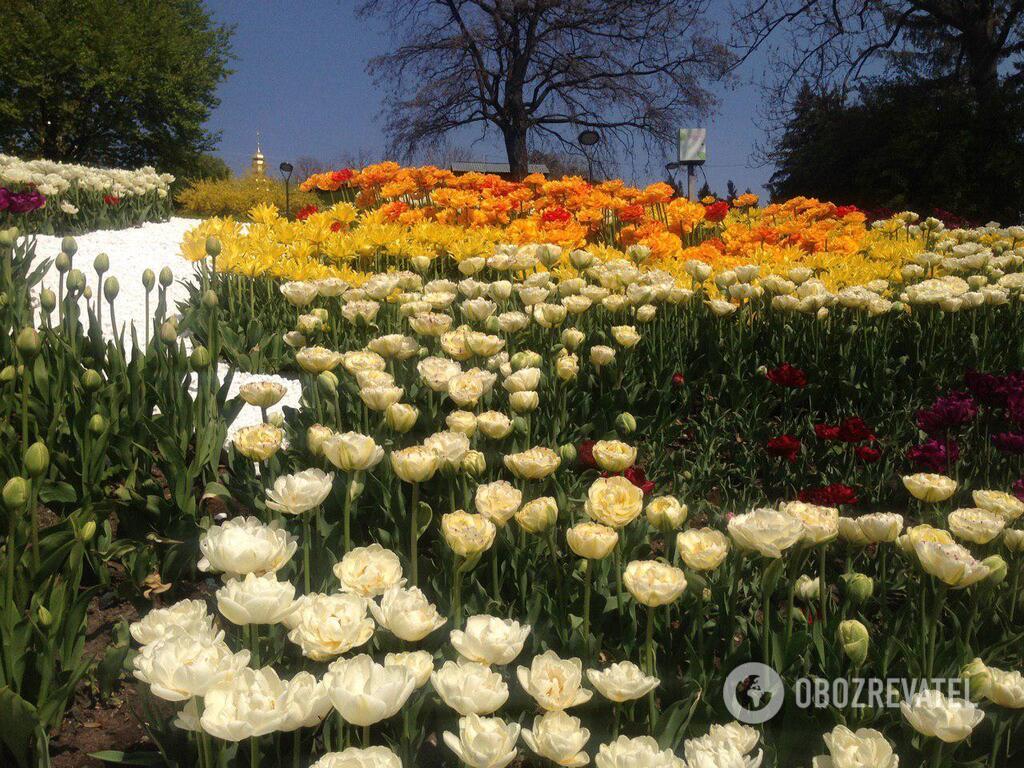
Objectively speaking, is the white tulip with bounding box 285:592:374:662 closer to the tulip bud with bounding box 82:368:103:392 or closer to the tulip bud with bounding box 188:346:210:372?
the tulip bud with bounding box 188:346:210:372

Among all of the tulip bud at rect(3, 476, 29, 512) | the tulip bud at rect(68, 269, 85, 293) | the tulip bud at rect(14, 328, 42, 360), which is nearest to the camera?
the tulip bud at rect(3, 476, 29, 512)

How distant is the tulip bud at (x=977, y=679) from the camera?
1.28 m

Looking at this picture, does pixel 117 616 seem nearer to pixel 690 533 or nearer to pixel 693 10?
pixel 690 533

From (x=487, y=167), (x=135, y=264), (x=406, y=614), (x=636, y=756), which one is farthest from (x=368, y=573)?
(x=487, y=167)

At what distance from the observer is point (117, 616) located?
2107 mm

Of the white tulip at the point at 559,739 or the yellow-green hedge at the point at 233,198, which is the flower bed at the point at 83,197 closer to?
the yellow-green hedge at the point at 233,198

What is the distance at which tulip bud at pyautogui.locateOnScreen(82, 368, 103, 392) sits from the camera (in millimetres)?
2330

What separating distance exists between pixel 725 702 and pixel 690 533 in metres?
0.29

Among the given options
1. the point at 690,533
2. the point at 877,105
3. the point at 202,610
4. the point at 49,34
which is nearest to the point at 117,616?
the point at 202,610

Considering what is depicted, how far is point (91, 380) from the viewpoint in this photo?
234 cm

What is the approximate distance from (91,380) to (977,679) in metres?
2.24

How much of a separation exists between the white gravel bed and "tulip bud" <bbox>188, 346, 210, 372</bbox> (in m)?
1.18

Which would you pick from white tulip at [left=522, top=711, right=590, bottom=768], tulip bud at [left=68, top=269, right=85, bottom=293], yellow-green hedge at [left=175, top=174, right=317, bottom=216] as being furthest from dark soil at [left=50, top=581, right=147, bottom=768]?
yellow-green hedge at [left=175, top=174, right=317, bottom=216]

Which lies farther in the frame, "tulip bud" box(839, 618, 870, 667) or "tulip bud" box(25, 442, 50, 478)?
"tulip bud" box(25, 442, 50, 478)
